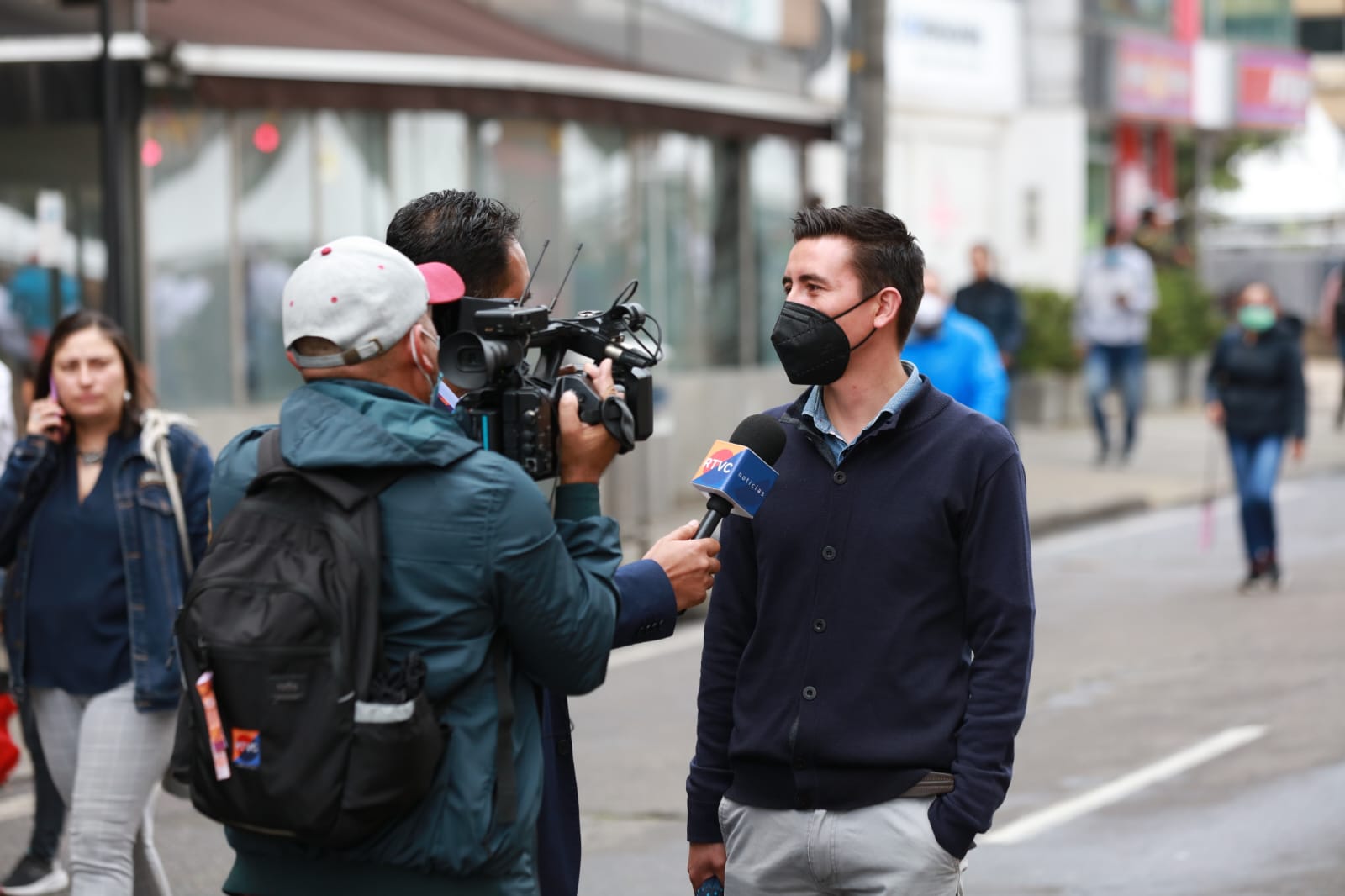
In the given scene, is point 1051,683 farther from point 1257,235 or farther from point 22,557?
point 1257,235

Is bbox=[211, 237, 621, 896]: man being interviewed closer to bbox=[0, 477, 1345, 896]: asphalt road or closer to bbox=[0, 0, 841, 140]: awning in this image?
bbox=[0, 477, 1345, 896]: asphalt road

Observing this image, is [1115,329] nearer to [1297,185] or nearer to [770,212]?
[770,212]

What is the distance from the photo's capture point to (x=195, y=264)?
12.7 meters

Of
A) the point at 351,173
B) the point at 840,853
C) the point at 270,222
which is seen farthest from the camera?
the point at 351,173

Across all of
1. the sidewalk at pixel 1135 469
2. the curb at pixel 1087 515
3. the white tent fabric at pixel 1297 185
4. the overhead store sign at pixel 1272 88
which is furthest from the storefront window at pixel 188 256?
the overhead store sign at pixel 1272 88

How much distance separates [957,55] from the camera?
24016 mm

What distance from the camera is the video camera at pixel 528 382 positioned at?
125 inches

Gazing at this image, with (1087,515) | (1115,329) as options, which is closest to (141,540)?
(1087,515)

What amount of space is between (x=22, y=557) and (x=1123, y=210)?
25.5 metres

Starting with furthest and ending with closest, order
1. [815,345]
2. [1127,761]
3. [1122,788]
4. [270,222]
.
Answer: [270,222] → [1127,761] → [1122,788] → [815,345]

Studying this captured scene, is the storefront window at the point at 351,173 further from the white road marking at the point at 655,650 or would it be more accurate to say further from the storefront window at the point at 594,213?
the white road marking at the point at 655,650

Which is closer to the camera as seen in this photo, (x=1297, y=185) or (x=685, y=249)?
(x=685, y=249)

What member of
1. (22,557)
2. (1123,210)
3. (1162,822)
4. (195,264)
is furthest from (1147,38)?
(22,557)

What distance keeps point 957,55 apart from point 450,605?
71.9 ft
